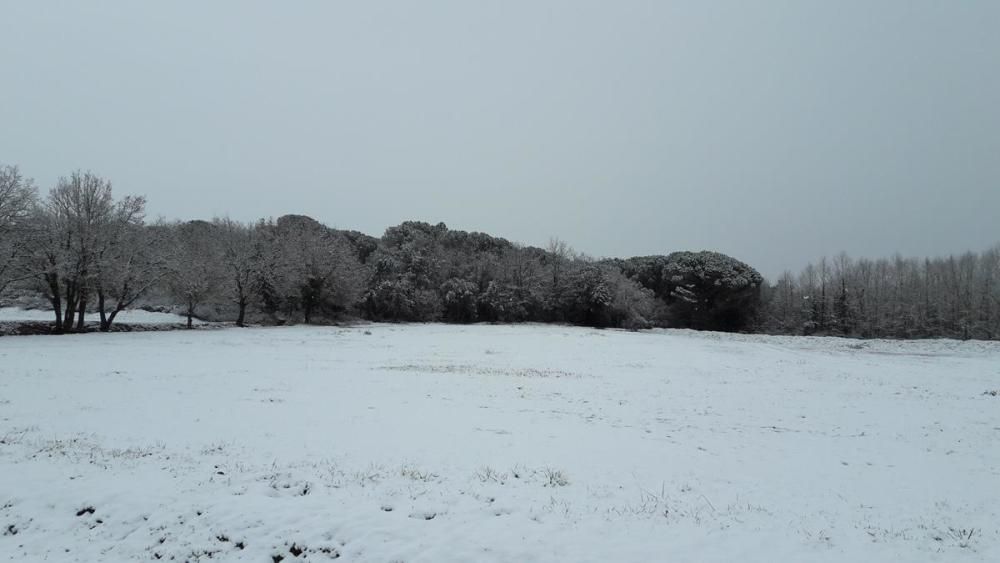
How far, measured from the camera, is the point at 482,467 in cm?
894

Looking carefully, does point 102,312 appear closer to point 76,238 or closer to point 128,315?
point 76,238

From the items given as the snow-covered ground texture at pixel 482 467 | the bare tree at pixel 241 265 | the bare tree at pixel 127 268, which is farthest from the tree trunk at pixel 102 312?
the snow-covered ground texture at pixel 482 467

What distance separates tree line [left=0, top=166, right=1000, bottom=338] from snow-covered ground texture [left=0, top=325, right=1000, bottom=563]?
17333mm

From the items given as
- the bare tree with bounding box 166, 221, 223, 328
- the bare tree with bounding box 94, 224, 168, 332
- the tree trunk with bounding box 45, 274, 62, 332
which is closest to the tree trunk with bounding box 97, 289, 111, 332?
the bare tree with bounding box 94, 224, 168, 332

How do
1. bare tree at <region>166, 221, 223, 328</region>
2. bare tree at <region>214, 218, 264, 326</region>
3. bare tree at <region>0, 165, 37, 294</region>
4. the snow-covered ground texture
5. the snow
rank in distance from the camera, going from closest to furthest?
the snow-covered ground texture → bare tree at <region>0, 165, 37, 294</region> → bare tree at <region>166, 221, 223, 328</region> → bare tree at <region>214, 218, 264, 326</region> → the snow

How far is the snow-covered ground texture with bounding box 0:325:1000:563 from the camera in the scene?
21.3 feet

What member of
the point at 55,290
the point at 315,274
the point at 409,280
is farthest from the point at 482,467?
the point at 409,280

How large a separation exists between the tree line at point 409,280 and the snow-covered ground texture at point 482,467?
56.9ft

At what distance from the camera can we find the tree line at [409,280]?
32.8 metres

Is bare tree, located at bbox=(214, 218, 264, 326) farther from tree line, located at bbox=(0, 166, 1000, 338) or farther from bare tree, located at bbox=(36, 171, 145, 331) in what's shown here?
bare tree, located at bbox=(36, 171, 145, 331)

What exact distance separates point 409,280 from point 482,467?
Answer: 168 ft

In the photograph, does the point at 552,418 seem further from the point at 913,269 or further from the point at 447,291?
the point at 913,269

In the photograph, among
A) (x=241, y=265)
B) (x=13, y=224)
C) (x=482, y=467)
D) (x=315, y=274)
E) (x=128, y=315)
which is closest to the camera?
(x=482, y=467)

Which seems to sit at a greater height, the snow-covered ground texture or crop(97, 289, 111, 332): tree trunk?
crop(97, 289, 111, 332): tree trunk
